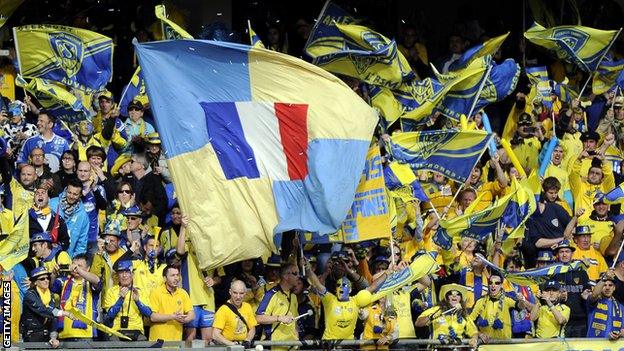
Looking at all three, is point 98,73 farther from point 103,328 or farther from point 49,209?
point 103,328

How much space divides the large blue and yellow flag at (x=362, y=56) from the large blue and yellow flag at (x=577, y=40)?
8.47 ft

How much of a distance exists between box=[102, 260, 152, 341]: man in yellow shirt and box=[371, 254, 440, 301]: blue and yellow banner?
241 centimetres

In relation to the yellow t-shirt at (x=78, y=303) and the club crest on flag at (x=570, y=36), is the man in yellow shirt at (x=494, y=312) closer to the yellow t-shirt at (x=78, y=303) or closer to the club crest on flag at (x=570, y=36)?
the yellow t-shirt at (x=78, y=303)

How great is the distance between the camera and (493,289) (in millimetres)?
22219

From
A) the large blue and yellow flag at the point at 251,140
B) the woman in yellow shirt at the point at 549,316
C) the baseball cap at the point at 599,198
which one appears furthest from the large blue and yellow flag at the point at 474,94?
the woman in yellow shirt at the point at 549,316

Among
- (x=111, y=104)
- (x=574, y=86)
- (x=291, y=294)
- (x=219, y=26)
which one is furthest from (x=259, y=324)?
(x=574, y=86)

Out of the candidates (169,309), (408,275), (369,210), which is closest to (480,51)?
(369,210)

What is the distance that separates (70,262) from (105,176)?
2.10 m

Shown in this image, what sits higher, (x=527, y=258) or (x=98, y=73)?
(x=98, y=73)

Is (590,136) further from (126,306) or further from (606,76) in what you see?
(126,306)

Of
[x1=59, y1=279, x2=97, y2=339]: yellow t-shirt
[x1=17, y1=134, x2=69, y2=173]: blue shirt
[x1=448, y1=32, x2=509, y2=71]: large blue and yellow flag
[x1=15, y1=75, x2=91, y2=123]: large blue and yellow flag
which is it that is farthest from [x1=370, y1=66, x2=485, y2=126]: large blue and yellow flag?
[x1=59, y1=279, x2=97, y2=339]: yellow t-shirt

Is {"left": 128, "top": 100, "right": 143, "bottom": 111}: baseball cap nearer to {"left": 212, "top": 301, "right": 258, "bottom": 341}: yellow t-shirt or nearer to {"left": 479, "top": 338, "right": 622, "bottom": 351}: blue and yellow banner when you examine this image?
{"left": 212, "top": 301, "right": 258, "bottom": 341}: yellow t-shirt

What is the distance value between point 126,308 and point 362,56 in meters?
4.55

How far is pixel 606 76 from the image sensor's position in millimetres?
26719
